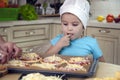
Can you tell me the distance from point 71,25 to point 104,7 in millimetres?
2153

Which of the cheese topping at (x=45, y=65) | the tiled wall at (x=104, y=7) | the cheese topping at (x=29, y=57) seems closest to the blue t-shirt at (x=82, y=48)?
the cheese topping at (x=29, y=57)

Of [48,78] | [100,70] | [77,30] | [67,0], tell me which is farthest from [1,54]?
[67,0]

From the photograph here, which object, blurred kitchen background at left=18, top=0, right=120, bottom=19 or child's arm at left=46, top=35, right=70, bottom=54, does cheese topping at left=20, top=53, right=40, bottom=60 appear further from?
blurred kitchen background at left=18, top=0, right=120, bottom=19

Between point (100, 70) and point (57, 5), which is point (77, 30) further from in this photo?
point (57, 5)

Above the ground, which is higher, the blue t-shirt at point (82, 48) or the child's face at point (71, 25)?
the child's face at point (71, 25)

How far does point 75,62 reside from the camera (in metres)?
1.17

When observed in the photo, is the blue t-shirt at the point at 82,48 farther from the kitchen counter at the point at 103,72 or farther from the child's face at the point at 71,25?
the kitchen counter at the point at 103,72

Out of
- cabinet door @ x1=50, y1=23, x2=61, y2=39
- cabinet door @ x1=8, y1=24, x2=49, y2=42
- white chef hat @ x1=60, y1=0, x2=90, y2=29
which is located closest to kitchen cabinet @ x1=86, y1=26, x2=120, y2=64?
cabinet door @ x1=50, y1=23, x2=61, y2=39

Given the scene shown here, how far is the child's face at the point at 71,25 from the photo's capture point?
1.50 meters

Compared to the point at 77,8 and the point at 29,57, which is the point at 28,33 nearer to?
the point at 77,8

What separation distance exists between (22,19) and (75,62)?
2.11 meters

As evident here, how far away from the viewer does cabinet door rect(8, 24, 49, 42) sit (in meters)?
2.92

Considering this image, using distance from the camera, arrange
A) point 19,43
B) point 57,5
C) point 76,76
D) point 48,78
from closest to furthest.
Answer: point 48,78 < point 76,76 < point 19,43 < point 57,5

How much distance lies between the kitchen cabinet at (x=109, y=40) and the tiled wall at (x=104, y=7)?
2.01 feet
